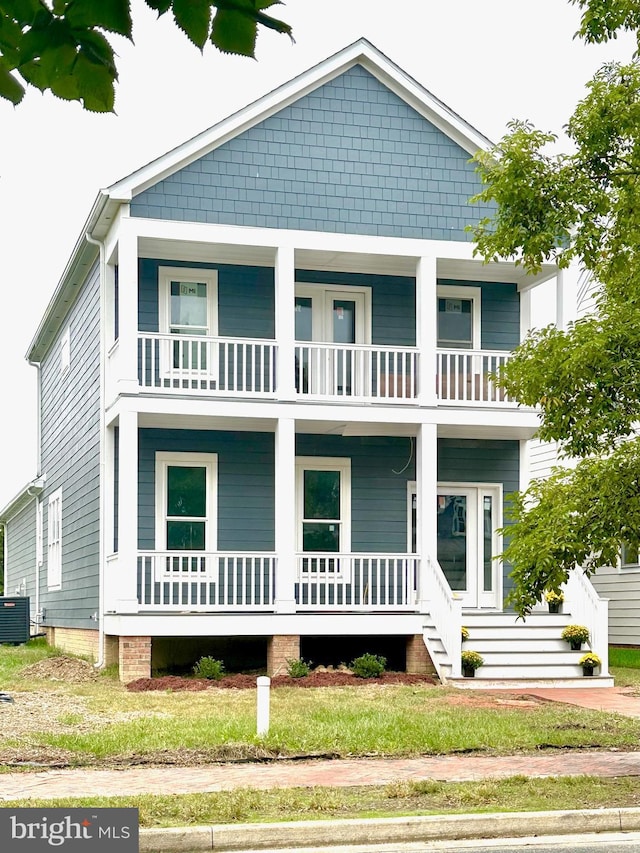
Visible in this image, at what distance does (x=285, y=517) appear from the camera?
62.4 ft

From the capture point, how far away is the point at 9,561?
43.3 metres

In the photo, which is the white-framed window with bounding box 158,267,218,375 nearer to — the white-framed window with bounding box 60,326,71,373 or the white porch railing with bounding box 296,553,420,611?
the white porch railing with bounding box 296,553,420,611

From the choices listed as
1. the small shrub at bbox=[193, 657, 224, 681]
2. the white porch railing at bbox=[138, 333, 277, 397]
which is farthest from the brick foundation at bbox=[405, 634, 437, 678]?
the white porch railing at bbox=[138, 333, 277, 397]

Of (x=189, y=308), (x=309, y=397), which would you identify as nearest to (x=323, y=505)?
(x=309, y=397)

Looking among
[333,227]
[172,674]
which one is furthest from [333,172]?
[172,674]

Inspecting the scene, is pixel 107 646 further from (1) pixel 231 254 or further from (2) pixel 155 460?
(1) pixel 231 254

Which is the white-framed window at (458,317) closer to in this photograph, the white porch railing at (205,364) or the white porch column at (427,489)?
the white porch column at (427,489)

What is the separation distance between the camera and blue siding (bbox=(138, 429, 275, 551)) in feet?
67.4

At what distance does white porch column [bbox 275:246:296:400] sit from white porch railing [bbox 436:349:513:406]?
2536 mm

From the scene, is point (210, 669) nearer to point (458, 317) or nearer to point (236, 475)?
point (236, 475)

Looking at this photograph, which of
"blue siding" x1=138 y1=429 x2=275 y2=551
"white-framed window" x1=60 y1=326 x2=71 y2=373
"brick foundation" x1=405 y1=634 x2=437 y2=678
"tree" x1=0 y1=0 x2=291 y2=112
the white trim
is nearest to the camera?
"tree" x1=0 y1=0 x2=291 y2=112

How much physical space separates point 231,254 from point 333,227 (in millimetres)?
1775

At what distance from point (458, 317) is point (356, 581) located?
5.20 meters

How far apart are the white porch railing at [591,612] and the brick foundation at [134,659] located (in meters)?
6.60
